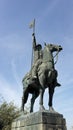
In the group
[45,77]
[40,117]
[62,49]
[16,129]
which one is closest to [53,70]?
[45,77]

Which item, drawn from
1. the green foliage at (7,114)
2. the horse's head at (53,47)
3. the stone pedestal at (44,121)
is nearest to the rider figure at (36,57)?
the horse's head at (53,47)

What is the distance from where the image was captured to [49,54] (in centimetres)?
1214

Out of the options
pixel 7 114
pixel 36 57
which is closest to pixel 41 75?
pixel 36 57

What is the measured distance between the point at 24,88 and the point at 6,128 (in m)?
19.4

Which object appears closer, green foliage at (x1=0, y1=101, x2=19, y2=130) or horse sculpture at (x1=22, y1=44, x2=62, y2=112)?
horse sculpture at (x1=22, y1=44, x2=62, y2=112)

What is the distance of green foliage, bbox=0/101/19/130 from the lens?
31.6m

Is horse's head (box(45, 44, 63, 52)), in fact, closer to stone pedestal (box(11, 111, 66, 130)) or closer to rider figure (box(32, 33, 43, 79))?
rider figure (box(32, 33, 43, 79))

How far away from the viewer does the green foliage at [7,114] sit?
31612mm

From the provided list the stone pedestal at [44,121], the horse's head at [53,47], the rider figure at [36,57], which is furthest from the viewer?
the horse's head at [53,47]

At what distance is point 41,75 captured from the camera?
11602mm

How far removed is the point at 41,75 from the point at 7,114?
884 inches

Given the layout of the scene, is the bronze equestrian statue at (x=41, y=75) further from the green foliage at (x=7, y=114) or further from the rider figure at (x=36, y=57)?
the green foliage at (x=7, y=114)

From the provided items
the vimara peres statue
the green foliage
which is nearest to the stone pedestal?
the vimara peres statue

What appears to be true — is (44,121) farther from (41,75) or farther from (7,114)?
(7,114)
